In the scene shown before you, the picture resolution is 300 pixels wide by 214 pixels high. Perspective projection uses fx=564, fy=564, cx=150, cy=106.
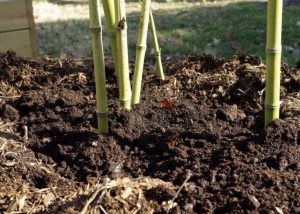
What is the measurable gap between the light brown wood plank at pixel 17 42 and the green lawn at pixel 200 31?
3.51 ft

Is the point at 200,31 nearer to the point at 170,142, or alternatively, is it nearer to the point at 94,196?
the point at 170,142

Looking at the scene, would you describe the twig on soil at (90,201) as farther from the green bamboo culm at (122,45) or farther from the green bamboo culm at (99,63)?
the green bamboo culm at (122,45)

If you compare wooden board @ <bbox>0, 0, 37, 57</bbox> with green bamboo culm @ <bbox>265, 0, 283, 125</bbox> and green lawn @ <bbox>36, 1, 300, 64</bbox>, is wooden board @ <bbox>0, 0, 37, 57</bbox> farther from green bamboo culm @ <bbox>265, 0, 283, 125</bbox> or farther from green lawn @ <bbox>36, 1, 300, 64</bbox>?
green bamboo culm @ <bbox>265, 0, 283, 125</bbox>

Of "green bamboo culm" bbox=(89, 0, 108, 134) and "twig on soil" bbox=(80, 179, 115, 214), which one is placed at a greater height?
"green bamboo culm" bbox=(89, 0, 108, 134)

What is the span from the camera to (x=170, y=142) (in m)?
2.33

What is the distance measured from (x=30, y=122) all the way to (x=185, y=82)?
932 millimetres

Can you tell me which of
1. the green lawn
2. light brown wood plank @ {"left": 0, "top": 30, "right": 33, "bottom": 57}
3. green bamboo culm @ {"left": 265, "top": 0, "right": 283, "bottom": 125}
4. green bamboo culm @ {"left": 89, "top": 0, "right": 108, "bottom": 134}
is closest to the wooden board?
light brown wood plank @ {"left": 0, "top": 30, "right": 33, "bottom": 57}

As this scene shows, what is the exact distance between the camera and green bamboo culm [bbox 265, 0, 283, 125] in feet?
6.95

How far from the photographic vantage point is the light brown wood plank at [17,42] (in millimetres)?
4766

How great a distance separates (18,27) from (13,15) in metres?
0.11

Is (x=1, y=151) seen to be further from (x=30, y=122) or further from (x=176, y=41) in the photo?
(x=176, y=41)

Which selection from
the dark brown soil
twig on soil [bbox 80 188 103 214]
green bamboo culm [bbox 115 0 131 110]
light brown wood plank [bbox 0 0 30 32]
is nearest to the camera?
twig on soil [bbox 80 188 103 214]

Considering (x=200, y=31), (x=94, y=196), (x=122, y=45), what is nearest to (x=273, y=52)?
(x=122, y=45)

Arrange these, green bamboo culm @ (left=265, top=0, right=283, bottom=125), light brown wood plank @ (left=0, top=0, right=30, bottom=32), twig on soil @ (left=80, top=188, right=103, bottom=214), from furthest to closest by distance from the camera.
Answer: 1. light brown wood plank @ (left=0, top=0, right=30, bottom=32)
2. green bamboo culm @ (left=265, top=0, right=283, bottom=125)
3. twig on soil @ (left=80, top=188, right=103, bottom=214)
